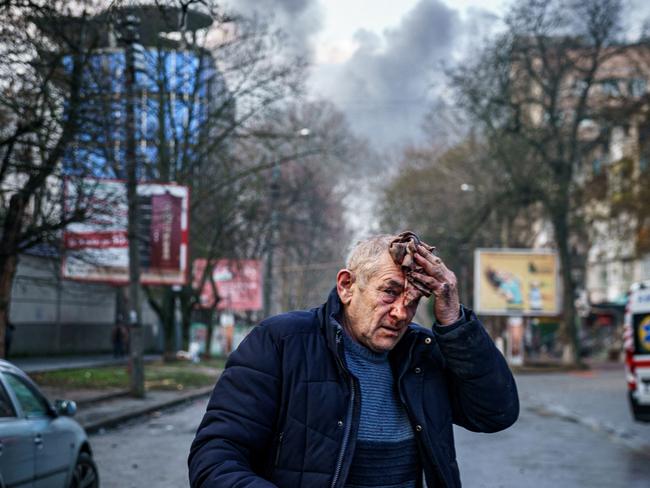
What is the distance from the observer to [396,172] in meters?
66.2

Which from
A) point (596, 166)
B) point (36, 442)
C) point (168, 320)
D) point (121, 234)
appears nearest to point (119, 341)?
point (168, 320)

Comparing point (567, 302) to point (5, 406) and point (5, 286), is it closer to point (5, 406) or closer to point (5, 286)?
point (5, 286)

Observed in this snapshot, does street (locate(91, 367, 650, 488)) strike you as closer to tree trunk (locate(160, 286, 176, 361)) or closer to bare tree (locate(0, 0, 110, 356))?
bare tree (locate(0, 0, 110, 356))

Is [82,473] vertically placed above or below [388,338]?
below

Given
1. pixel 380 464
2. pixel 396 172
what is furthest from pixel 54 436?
pixel 396 172

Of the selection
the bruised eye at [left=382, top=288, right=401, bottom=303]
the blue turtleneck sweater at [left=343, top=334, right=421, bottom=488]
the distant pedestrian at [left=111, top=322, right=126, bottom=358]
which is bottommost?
the distant pedestrian at [left=111, top=322, right=126, bottom=358]

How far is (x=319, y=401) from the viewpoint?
3146 mm

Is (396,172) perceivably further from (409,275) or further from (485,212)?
(409,275)

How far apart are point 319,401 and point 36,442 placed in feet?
17.0

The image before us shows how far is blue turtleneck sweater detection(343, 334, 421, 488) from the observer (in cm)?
317

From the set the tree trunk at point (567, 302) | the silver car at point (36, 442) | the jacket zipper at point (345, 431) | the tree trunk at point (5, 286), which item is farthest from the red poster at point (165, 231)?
the jacket zipper at point (345, 431)

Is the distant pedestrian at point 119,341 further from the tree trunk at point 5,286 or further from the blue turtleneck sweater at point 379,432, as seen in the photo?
the blue turtleneck sweater at point 379,432

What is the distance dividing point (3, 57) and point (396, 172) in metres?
53.2

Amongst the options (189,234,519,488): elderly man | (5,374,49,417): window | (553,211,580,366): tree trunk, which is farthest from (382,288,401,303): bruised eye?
(553,211,580,366): tree trunk
